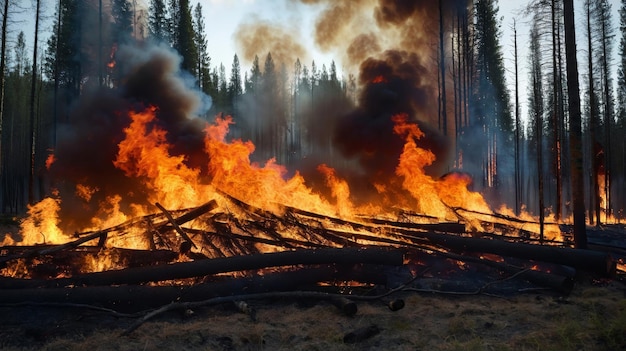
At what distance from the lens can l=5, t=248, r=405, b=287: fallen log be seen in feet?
24.0

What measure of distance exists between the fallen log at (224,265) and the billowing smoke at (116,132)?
284 inches

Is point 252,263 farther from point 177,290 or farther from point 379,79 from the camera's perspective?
point 379,79

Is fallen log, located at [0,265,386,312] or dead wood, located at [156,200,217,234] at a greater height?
dead wood, located at [156,200,217,234]

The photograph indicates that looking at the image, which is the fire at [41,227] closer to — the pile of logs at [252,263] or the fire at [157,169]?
the fire at [157,169]

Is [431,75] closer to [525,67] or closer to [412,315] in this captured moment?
[525,67]

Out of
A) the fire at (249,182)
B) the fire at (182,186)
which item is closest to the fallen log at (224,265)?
the fire at (182,186)

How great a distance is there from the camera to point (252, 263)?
25.4 ft

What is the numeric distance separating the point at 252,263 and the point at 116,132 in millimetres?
10335

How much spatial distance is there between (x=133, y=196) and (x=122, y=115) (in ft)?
11.2

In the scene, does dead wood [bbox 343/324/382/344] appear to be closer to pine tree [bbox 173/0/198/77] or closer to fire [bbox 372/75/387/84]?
fire [bbox 372/75/387/84]

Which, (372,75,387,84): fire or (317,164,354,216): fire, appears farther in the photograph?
(372,75,387,84): fire

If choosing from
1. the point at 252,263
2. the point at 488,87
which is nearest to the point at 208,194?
the point at 252,263

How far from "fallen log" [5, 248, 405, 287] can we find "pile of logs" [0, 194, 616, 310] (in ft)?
0.06

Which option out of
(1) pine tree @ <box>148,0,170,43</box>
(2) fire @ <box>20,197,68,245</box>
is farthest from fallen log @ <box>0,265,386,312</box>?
(1) pine tree @ <box>148,0,170,43</box>
